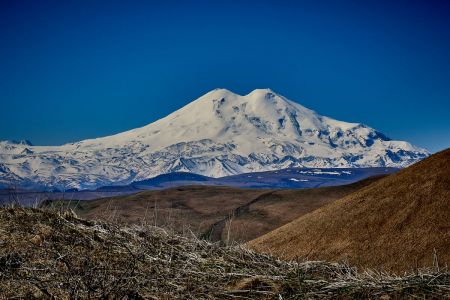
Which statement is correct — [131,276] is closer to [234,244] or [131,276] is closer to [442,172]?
[234,244]

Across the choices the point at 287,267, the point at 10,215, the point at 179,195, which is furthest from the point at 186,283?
the point at 179,195

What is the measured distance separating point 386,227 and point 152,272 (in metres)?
3.60

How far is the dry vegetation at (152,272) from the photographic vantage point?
4.18 metres

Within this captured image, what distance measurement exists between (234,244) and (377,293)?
247 cm

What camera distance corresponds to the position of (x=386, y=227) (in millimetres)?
6969

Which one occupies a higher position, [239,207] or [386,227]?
[239,207]

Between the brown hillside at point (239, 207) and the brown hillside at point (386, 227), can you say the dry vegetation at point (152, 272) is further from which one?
the brown hillside at point (239, 207)

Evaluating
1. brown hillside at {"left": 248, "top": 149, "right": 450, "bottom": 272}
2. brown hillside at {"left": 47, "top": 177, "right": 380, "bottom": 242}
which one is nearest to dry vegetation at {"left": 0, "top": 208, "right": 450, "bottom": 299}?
brown hillside at {"left": 248, "top": 149, "right": 450, "bottom": 272}

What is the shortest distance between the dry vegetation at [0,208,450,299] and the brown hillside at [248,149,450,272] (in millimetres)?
1107

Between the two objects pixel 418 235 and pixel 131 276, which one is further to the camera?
pixel 418 235

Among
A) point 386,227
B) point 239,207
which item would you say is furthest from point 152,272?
point 239,207

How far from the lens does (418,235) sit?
6.56m

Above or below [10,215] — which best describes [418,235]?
below

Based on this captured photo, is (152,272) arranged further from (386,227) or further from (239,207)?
(239,207)
